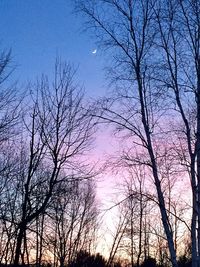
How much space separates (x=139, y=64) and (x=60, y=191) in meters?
6.14

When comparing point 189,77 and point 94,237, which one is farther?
point 94,237

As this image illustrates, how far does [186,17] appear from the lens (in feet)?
33.0

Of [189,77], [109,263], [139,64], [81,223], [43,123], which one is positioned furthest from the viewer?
[109,263]

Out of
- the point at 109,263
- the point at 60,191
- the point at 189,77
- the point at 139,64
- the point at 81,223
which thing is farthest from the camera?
the point at 109,263

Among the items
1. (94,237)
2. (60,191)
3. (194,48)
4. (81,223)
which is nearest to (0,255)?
(60,191)

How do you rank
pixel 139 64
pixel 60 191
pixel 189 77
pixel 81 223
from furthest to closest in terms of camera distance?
pixel 81 223 < pixel 60 191 < pixel 139 64 < pixel 189 77

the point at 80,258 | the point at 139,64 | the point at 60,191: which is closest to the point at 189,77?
the point at 139,64

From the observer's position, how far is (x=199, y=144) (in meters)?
9.20

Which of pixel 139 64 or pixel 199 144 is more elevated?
pixel 139 64

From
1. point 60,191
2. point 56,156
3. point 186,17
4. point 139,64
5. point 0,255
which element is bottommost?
point 0,255

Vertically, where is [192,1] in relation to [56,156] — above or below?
above

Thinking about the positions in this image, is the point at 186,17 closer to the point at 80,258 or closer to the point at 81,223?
the point at 81,223

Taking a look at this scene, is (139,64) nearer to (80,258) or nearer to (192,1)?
(192,1)

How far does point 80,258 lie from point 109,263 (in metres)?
5.32
